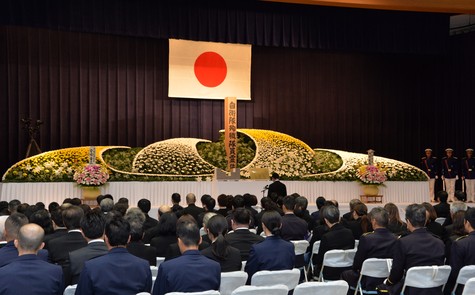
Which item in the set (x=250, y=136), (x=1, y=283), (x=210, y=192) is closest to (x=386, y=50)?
(x=250, y=136)

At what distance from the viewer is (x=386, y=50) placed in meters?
18.0

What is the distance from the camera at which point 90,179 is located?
12.8 metres

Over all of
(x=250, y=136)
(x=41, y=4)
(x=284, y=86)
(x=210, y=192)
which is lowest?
(x=210, y=192)

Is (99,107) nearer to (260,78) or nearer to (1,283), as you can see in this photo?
(260,78)

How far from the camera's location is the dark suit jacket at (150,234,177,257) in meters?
5.44

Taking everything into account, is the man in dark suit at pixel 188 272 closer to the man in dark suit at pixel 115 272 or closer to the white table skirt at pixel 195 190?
the man in dark suit at pixel 115 272

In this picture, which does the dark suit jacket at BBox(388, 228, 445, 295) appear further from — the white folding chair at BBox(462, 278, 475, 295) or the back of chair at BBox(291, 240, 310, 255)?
the back of chair at BBox(291, 240, 310, 255)

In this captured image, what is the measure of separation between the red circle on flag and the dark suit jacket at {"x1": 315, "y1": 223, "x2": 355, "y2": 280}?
13.2 meters

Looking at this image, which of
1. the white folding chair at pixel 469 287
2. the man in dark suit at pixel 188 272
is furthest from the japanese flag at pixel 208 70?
the white folding chair at pixel 469 287

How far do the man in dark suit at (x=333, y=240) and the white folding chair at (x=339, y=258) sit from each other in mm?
78

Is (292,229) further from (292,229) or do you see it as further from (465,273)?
(465,273)

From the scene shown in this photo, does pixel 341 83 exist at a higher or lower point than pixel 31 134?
higher

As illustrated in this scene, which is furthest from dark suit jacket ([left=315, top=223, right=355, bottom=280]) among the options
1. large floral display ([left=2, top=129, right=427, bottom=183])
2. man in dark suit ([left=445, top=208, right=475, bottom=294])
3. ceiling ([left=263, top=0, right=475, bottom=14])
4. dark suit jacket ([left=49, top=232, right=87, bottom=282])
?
ceiling ([left=263, top=0, right=475, bottom=14])

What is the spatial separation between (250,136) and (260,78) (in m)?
5.31
